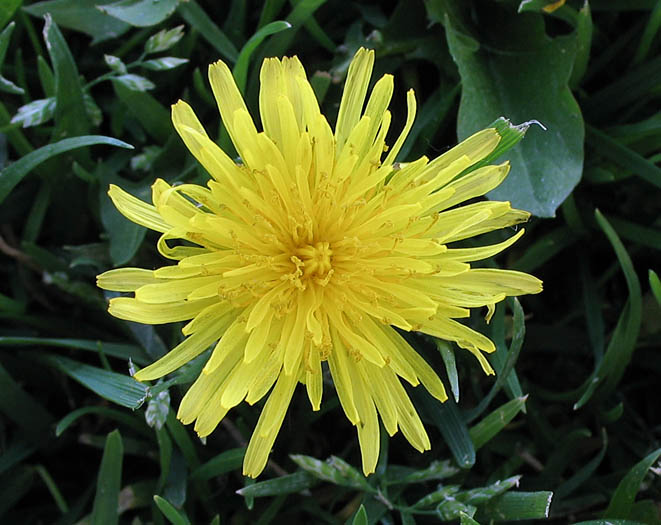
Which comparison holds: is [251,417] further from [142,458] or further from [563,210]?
[563,210]

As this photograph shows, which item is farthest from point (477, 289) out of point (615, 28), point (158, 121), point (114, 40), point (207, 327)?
point (114, 40)

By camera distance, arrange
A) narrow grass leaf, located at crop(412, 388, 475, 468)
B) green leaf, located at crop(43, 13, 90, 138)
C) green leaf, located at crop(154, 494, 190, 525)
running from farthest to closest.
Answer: green leaf, located at crop(43, 13, 90, 138)
narrow grass leaf, located at crop(412, 388, 475, 468)
green leaf, located at crop(154, 494, 190, 525)

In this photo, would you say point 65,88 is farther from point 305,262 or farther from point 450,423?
point 450,423

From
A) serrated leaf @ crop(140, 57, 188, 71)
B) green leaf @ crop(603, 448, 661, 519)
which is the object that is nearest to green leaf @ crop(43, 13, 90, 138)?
serrated leaf @ crop(140, 57, 188, 71)

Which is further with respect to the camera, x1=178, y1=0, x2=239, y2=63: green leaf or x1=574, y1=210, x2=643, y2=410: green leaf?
x1=178, y1=0, x2=239, y2=63: green leaf

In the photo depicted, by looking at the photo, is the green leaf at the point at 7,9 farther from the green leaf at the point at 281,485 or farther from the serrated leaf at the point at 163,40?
the green leaf at the point at 281,485

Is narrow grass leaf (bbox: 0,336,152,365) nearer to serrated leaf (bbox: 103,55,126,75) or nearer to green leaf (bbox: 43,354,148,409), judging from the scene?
green leaf (bbox: 43,354,148,409)

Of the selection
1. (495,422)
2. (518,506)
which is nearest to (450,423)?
(495,422)
